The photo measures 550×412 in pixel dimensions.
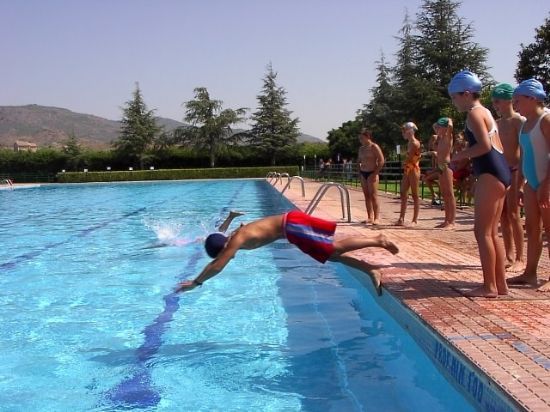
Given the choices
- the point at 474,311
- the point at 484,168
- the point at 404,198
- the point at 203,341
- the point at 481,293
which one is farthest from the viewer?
the point at 404,198

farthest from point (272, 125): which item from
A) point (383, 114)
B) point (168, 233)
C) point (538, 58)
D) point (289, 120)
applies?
point (168, 233)

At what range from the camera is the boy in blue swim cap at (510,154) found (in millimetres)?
5395

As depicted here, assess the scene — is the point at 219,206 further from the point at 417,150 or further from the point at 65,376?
the point at 65,376

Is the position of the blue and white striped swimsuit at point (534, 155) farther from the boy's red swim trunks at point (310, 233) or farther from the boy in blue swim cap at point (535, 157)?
the boy's red swim trunks at point (310, 233)

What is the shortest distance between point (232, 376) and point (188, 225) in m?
10.3

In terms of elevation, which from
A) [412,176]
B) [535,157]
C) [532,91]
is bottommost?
[412,176]

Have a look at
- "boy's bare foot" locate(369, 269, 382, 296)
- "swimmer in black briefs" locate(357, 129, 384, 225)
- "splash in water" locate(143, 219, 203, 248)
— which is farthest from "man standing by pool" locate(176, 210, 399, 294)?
"splash in water" locate(143, 219, 203, 248)

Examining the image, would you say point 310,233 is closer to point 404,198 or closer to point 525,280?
point 525,280

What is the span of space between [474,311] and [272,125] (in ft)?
197

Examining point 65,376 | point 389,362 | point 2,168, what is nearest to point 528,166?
point 389,362

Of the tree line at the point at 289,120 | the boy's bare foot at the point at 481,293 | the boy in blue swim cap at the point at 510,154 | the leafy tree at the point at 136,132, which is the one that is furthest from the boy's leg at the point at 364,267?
the leafy tree at the point at 136,132

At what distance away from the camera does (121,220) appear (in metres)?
16.2

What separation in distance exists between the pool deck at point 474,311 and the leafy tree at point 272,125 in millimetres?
53797

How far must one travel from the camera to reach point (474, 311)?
14.2ft
